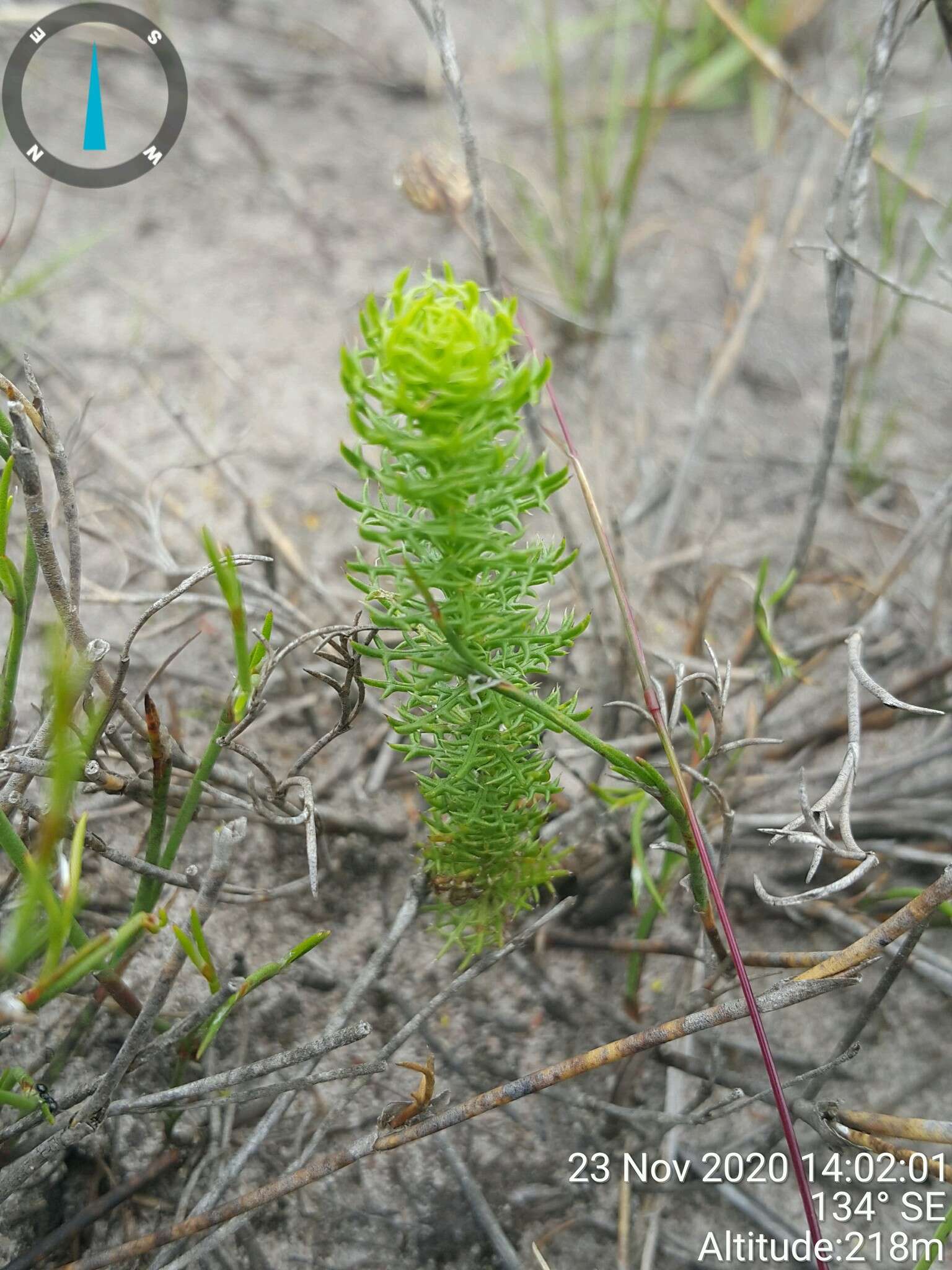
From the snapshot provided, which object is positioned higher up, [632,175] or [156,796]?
[632,175]

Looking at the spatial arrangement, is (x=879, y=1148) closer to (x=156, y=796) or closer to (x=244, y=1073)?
(x=244, y=1073)

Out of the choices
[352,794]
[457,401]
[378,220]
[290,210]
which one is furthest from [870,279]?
[457,401]

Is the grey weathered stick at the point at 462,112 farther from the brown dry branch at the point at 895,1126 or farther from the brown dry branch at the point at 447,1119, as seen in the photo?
the brown dry branch at the point at 895,1126

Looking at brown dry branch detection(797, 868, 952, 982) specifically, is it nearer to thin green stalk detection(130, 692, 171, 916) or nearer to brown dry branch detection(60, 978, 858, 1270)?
brown dry branch detection(60, 978, 858, 1270)

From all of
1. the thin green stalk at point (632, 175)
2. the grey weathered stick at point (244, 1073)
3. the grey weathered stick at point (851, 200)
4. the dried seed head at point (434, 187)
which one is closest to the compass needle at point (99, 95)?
the dried seed head at point (434, 187)

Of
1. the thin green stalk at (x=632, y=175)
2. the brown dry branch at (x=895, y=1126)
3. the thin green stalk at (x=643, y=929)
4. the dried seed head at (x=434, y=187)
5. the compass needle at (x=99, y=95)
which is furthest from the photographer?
the compass needle at (x=99, y=95)

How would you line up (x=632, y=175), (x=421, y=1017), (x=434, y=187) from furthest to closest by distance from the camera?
(x=632, y=175) → (x=434, y=187) → (x=421, y=1017)

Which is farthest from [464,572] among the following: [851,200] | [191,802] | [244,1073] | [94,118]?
[94,118]
